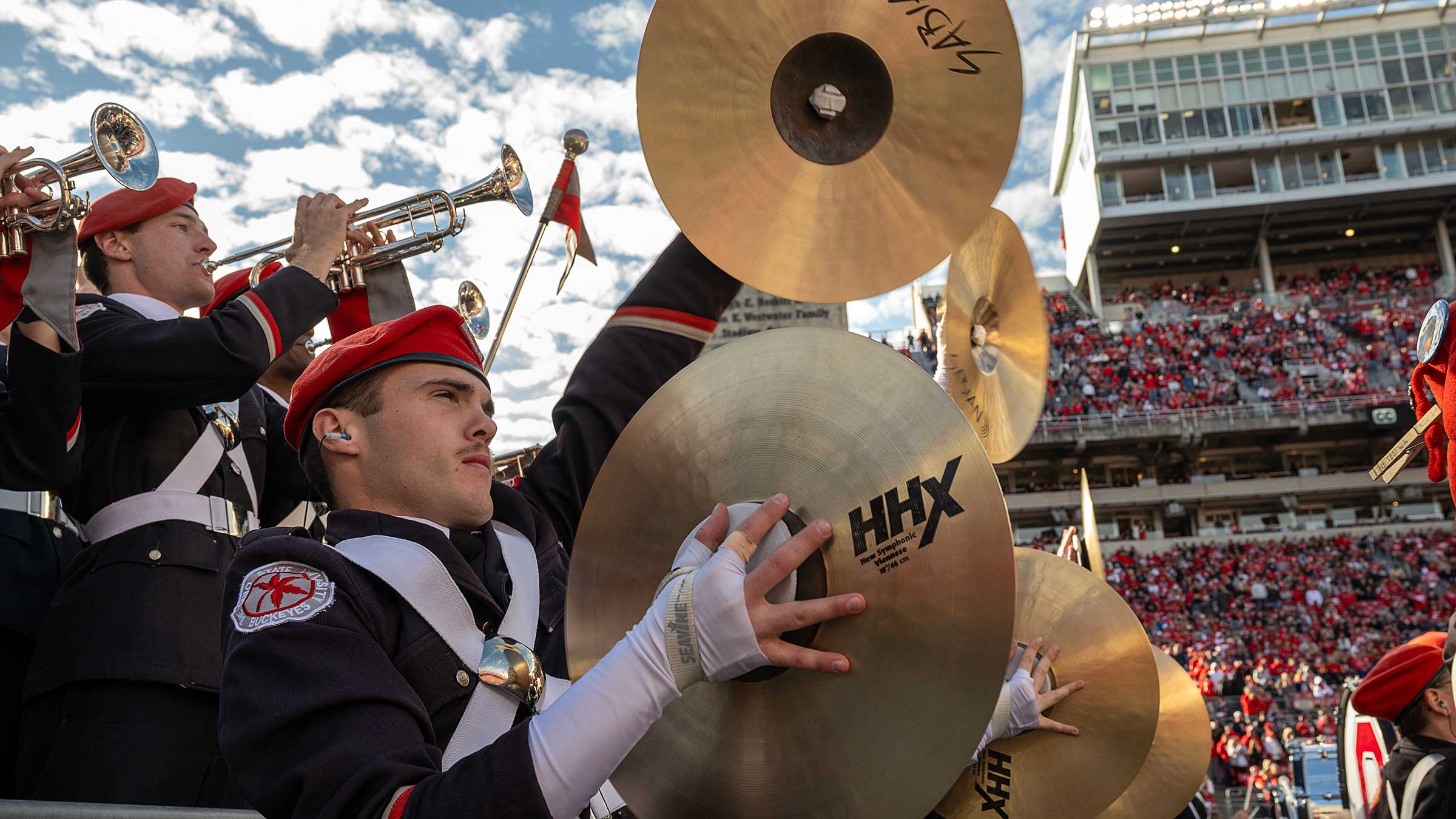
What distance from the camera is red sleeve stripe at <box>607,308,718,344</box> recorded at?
253cm

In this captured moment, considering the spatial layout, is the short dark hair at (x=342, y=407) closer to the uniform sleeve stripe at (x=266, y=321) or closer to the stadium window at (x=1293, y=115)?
the uniform sleeve stripe at (x=266, y=321)

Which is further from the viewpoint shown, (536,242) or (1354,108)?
(1354,108)

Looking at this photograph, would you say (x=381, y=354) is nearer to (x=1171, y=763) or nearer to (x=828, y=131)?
(x=828, y=131)

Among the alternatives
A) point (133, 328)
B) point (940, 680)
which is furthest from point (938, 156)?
point (133, 328)

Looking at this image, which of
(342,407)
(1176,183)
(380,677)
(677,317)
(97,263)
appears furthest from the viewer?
(1176,183)

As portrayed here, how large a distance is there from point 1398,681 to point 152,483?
456cm

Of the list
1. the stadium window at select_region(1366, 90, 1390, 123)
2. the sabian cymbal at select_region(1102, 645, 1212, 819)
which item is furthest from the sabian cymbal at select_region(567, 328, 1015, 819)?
the stadium window at select_region(1366, 90, 1390, 123)

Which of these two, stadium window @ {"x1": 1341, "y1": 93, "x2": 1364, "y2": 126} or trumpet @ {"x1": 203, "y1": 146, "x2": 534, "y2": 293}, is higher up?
stadium window @ {"x1": 1341, "y1": 93, "x2": 1364, "y2": 126}

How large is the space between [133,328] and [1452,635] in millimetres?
4591

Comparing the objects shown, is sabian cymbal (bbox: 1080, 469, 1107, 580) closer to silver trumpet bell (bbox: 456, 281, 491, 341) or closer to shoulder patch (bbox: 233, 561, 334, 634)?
silver trumpet bell (bbox: 456, 281, 491, 341)

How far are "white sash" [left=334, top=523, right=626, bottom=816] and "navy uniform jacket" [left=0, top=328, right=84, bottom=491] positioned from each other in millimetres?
912

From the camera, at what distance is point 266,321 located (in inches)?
112

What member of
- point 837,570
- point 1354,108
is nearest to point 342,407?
point 837,570

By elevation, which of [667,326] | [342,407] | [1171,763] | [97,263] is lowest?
[1171,763]
